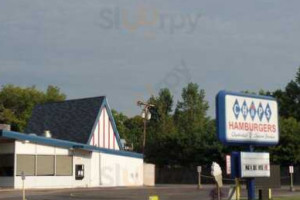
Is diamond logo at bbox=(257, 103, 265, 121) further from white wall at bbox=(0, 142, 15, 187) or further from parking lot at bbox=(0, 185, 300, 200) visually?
white wall at bbox=(0, 142, 15, 187)

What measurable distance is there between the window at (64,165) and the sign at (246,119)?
24530 mm

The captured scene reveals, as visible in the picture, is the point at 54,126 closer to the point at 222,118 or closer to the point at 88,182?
the point at 88,182

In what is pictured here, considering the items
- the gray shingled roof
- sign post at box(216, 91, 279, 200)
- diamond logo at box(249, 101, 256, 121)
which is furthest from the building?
diamond logo at box(249, 101, 256, 121)

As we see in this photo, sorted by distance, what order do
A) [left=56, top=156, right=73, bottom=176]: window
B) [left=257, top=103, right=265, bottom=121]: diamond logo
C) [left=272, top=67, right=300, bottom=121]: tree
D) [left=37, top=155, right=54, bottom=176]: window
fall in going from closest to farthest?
[left=257, top=103, right=265, bottom=121]: diamond logo, [left=37, top=155, right=54, bottom=176]: window, [left=56, top=156, right=73, bottom=176]: window, [left=272, top=67, right=300, bottom=121]: tree

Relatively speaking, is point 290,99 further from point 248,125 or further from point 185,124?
point 248,125

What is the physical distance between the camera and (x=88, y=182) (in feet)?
149

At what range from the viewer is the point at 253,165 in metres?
20.2

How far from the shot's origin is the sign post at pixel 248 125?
750 inches

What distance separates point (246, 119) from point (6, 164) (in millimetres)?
24765

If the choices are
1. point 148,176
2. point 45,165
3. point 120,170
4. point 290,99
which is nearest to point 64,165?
point 45,165

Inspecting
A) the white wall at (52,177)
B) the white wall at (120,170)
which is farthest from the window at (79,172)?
the white wall at (120,170)

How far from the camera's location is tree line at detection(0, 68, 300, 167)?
5871 cm

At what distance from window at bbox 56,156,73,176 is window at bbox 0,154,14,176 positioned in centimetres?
363

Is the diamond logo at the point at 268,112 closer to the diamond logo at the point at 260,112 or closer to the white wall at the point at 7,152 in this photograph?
the diamond logo at the point at 260,112
